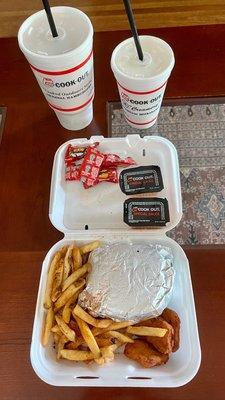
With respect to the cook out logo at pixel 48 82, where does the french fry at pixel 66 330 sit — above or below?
below

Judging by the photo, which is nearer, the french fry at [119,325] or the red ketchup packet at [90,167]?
the french fry at [119,325]

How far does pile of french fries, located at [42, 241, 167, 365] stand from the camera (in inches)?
25.7

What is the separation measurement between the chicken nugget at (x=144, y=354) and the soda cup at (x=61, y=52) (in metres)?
0.48

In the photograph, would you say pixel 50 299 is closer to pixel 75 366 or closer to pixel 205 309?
pixel 75 366

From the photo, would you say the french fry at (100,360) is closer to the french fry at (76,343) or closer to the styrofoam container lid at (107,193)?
the french fry at (76,343)

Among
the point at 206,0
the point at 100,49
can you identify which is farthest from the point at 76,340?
the point at 206,0

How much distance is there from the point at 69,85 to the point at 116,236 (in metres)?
0.30

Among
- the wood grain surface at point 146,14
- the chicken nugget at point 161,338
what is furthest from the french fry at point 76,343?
the wood grain surface at point 146,14

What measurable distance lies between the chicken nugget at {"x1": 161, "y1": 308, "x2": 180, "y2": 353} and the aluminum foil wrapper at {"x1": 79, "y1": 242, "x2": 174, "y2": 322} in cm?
3

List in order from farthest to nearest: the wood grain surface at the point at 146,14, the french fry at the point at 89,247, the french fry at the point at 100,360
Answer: the wood grain surface at the point at 146,14 → the french fry at the point at 89,247 → the french fry at the point at 100,360

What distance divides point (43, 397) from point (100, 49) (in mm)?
→ 798

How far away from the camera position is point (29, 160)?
35.3 inches

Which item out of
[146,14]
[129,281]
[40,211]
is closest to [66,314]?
[129,281]

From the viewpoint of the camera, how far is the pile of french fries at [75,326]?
652 mm
